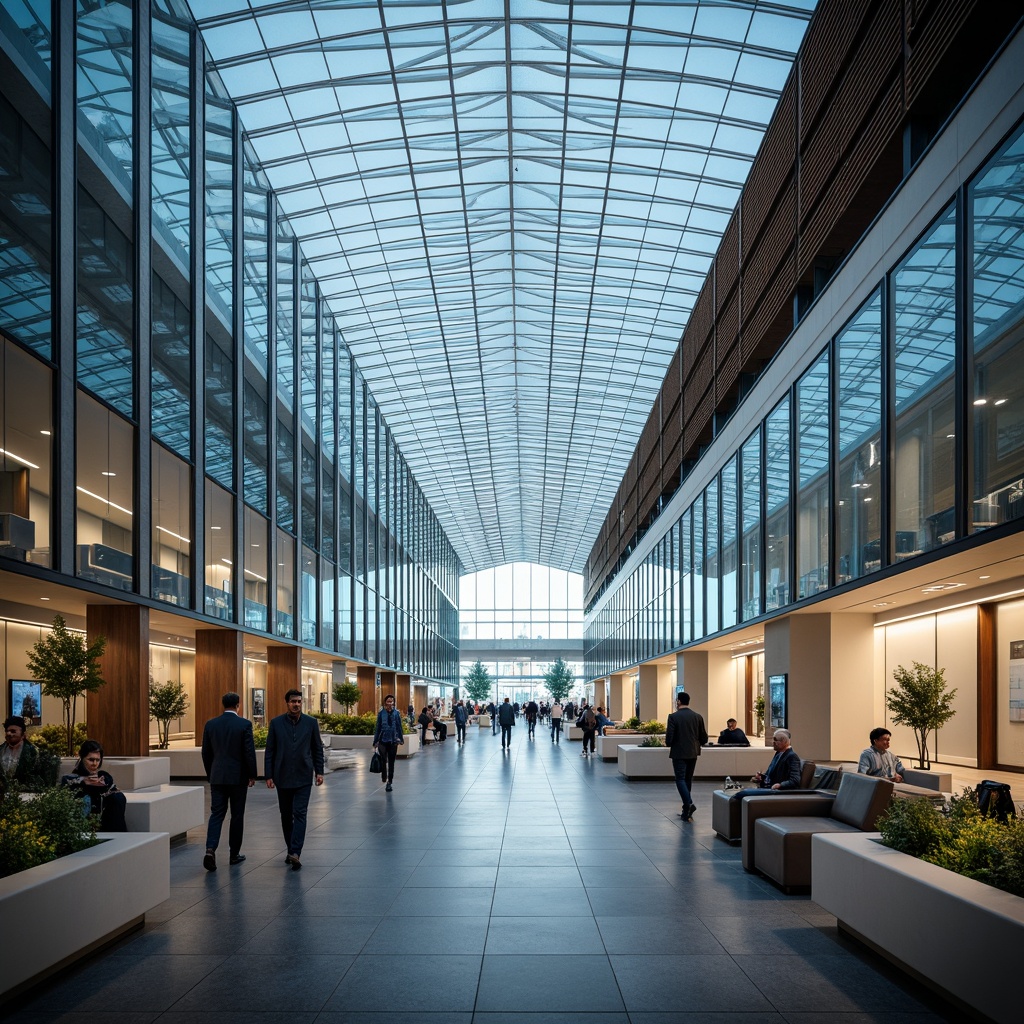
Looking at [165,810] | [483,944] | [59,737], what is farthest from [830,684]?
[59,737]

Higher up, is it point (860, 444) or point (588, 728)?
point (860, 444)

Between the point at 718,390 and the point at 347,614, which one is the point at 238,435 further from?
the point at 347,614

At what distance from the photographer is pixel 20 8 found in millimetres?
13305

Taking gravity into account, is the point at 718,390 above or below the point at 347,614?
above

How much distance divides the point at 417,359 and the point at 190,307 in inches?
897

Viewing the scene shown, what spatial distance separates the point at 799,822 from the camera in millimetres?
9680

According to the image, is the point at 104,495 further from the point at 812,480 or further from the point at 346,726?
the point at 346,726

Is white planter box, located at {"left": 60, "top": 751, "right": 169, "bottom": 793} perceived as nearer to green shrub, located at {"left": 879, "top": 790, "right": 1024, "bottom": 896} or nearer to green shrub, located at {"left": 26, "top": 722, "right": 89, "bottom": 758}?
green shrub, located at {"left": 26, "top": 722, "right": 89, "bottom": 758}

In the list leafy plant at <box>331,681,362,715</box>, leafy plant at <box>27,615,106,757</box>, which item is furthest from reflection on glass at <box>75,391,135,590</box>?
leafy plant at <box>331,681,362,715</box>

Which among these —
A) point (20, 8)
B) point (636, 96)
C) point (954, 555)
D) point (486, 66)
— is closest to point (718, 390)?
point (636, 96)

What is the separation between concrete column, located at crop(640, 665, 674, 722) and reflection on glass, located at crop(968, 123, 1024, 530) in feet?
111

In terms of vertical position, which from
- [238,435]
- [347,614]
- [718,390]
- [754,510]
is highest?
[718,390]

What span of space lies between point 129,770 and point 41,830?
8.18 metres

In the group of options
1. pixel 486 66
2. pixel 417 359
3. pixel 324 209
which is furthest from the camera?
pixel 417 359
